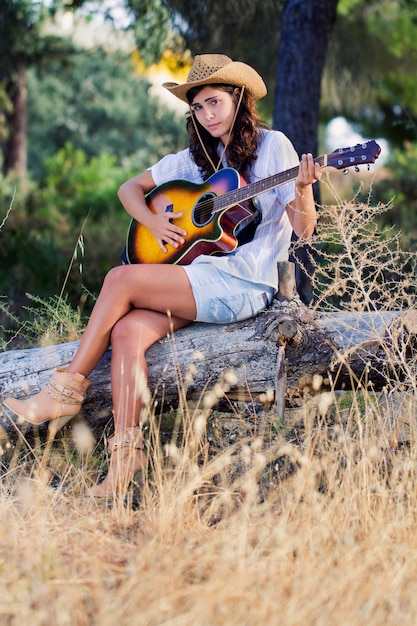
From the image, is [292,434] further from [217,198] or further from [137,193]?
[137,193]

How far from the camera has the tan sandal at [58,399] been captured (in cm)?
356

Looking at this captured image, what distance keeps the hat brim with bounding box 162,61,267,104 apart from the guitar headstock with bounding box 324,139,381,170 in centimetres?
72

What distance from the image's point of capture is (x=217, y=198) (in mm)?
3754

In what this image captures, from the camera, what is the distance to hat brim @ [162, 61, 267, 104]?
3793mm

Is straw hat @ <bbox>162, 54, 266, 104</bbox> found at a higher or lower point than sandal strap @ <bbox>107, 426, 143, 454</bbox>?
higher

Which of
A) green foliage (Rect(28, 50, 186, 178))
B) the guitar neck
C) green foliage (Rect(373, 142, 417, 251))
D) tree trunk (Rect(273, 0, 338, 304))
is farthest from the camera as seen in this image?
green foliage (Rect(28, 50, 186, 178))

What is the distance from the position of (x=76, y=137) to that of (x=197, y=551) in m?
21.4

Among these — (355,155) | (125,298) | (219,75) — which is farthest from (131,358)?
(219,75)

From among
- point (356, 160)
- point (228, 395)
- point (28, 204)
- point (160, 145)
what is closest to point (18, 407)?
point (228, 395)

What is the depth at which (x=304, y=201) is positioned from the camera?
3582 millimetres

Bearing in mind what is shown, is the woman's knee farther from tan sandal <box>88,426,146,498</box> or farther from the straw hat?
the straw hat

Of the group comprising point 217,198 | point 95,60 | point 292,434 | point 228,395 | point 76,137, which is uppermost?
point 95,60

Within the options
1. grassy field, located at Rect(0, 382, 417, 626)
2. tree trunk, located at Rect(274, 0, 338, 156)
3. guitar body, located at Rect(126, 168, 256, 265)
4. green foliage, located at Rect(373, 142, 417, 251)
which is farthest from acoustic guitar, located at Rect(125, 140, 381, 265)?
green foliage, located at Rect(373, 142, 417, 251)

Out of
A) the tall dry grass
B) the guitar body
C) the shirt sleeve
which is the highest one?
the shirt sleeve
